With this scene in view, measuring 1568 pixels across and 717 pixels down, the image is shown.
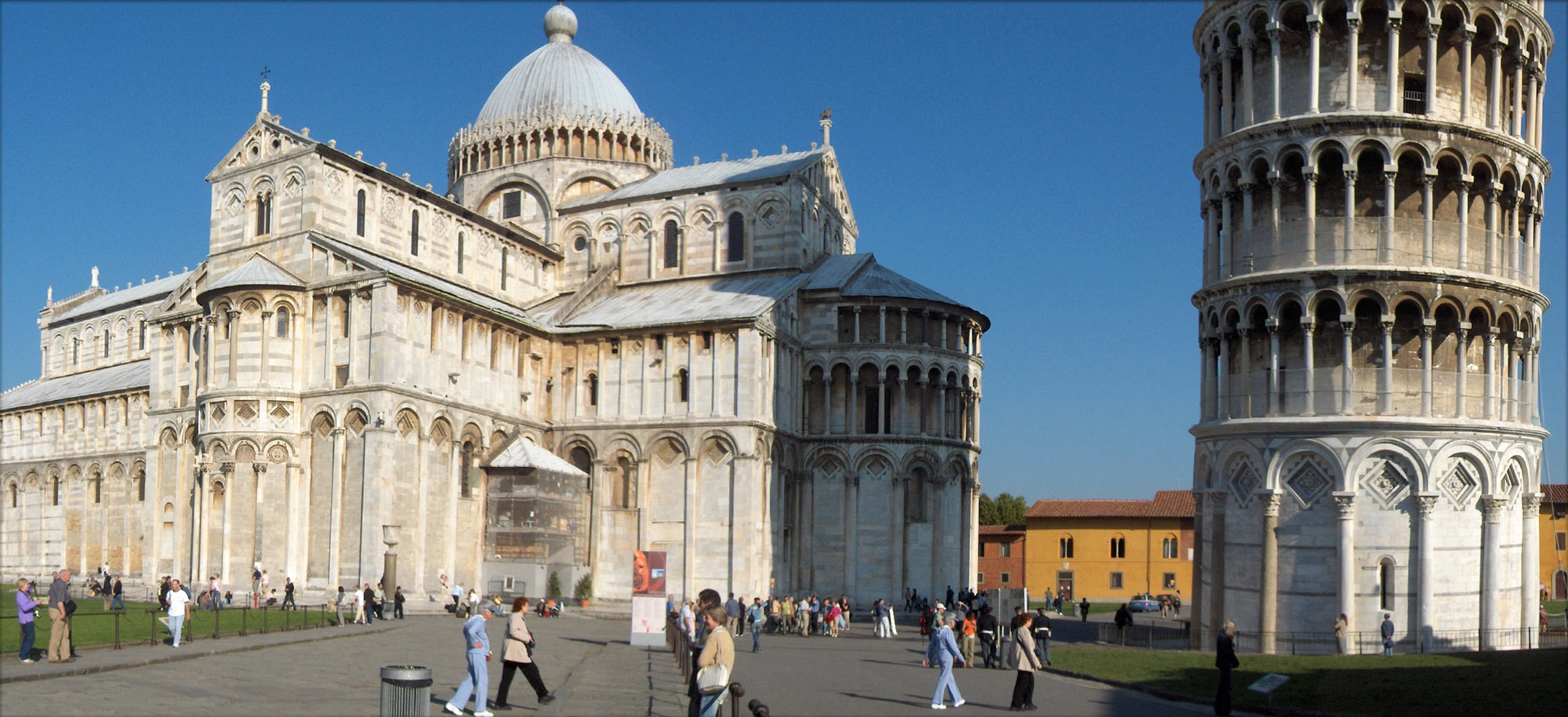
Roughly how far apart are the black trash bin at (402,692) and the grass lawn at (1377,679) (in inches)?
552

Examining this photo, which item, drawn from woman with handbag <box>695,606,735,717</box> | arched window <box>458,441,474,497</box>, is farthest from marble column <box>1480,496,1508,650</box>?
arched window <box>458,441,474,497</box>

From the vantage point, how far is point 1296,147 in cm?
3316

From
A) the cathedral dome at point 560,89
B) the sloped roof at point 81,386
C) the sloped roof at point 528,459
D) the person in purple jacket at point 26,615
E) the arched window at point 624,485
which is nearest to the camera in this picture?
the person in purple jacket at point 26,615

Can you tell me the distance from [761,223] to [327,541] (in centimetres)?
2226

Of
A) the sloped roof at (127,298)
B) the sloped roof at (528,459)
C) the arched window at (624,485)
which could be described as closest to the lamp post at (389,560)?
the sloped roof at (528,459)

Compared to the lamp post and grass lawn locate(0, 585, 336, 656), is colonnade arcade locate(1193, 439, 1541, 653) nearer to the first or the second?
grass lawn locate(0, 585, 336, 656)

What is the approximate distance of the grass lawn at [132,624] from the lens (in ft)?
88.3

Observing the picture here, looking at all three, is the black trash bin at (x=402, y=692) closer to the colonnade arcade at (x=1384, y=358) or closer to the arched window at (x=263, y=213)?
the colonnade arcade at (x=1384, y=358)

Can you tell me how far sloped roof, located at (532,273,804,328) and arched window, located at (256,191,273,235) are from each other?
11.2 meters

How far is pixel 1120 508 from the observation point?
81438 mm

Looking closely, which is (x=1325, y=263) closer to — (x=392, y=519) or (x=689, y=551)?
(x=689, y=551)

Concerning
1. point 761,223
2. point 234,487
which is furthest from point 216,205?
point 761,223

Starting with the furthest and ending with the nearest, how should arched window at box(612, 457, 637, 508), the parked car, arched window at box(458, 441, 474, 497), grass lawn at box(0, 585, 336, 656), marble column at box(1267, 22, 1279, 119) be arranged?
the parked car, arched window at box(612, 457, 637, 508), arched window at box(458, 441, 474, 497), marble column at box(1267, 22, 1279, 119), grass lawn at box(0, 585, 336, 656)

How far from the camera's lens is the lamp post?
41.4 m
